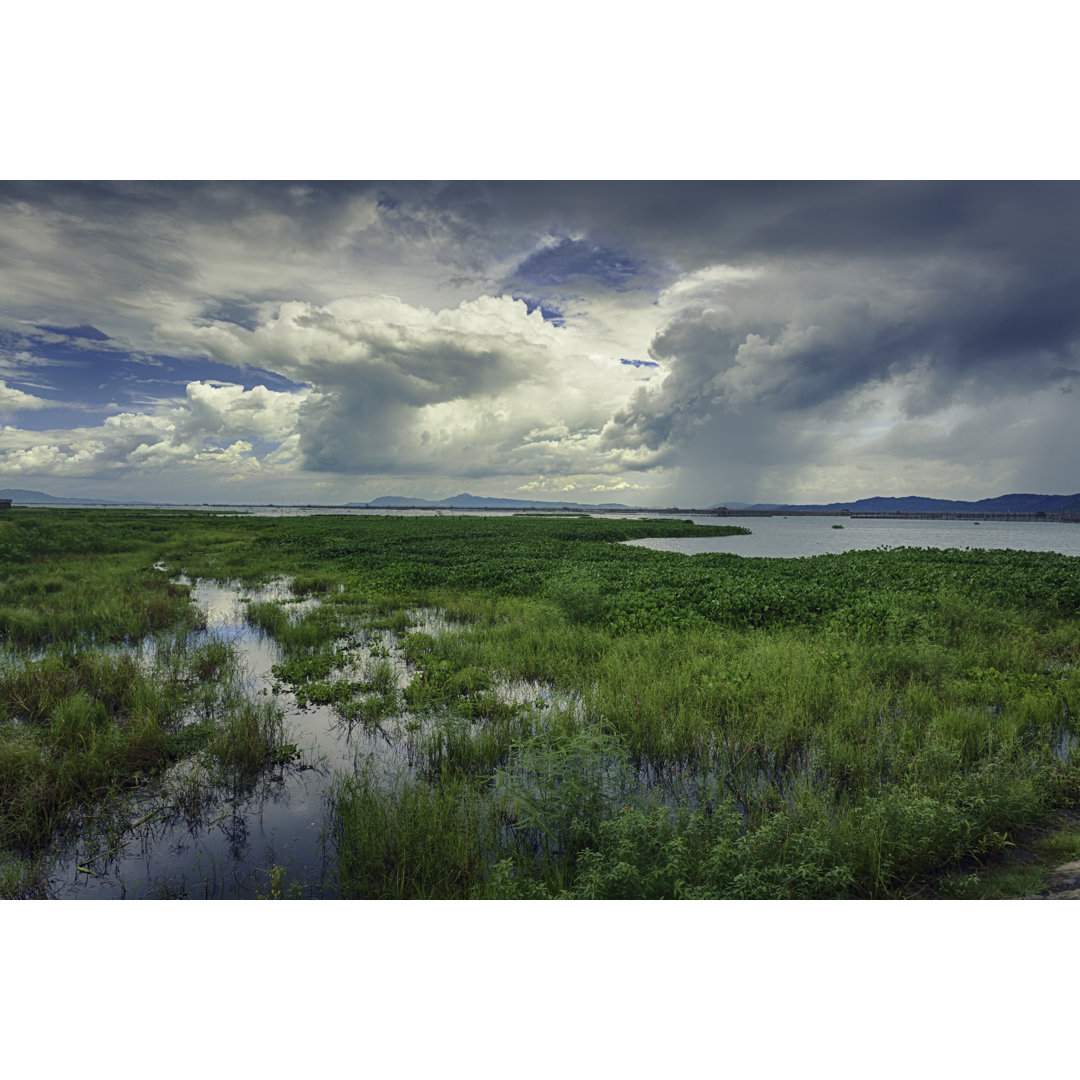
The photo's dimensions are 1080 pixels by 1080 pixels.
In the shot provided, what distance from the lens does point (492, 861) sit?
381 cm

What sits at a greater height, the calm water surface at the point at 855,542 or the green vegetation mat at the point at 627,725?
the calm water surface at the point at 855,542

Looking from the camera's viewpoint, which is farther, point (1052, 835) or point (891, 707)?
point (891, 707)

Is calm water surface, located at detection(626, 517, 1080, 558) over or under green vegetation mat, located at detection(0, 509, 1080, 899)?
over

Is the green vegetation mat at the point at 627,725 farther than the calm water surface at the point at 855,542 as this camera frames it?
No

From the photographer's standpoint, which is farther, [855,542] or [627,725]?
[855,542]

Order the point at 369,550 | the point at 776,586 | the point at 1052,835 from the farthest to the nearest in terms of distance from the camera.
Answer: the point at 369,550 → the point at 776,586 → the point at 1052,835

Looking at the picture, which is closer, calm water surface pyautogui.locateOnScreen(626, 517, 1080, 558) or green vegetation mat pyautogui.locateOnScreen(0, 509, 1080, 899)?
green vegetation mat pyautogui.locateOnScreen(0, 509, 1080, 899)

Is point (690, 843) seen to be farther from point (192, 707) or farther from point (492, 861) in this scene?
point (192, 707)

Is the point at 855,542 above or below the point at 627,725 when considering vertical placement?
above

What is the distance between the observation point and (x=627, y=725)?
5.96 meters

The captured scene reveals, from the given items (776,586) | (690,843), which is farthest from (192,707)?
(776,586)

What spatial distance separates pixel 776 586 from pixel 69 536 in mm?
25047

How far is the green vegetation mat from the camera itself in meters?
3.63

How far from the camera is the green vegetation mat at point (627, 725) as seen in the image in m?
3.63
